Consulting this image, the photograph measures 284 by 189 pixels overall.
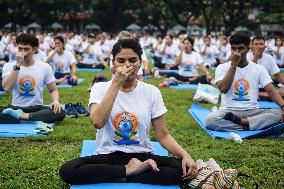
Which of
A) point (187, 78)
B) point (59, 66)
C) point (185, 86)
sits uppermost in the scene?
point (59, 66)

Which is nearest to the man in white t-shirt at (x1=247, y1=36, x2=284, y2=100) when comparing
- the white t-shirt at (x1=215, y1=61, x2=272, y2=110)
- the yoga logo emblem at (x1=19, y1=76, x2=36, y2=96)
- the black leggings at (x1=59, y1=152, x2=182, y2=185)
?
the white t-shirt at (x1=215, y1=61, x2=272, y2=110)

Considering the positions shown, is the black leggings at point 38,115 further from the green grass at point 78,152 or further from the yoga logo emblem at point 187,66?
the yoga logo emblem at point 187,66

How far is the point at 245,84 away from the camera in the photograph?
7480mm

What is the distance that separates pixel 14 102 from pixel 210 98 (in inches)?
183

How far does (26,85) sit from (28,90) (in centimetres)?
13

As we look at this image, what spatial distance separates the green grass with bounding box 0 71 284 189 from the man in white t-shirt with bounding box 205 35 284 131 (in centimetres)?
44

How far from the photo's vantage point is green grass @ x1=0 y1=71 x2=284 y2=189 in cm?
495

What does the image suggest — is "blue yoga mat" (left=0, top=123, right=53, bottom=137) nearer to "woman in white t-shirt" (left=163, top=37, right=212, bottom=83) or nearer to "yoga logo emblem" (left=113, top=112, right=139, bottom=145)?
"yoga logo emblem" (left=113, top=112, right=139, bottom=145)

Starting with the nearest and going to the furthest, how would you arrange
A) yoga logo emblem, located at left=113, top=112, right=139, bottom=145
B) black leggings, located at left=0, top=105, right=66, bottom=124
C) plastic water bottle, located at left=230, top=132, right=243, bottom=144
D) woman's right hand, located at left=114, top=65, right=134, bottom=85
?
woman's right hand, located at left=114, top=65, right=134, bottom=85
yoga logo emblem, located at left=113, top=112, right=139, bottom=145
plastic water bottle, located at left=230, top=132, right=243, bottom=144
black leggings, located at left=0, top=105, right=66, bottom=124

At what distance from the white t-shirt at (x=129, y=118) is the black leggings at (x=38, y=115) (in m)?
3.13

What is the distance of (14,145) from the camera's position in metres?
6.35

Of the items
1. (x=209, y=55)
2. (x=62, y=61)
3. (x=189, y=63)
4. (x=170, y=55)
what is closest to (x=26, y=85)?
(x=62, y=61)

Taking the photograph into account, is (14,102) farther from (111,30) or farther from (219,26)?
(219,26)

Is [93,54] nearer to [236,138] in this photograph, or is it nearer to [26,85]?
[26,85]
